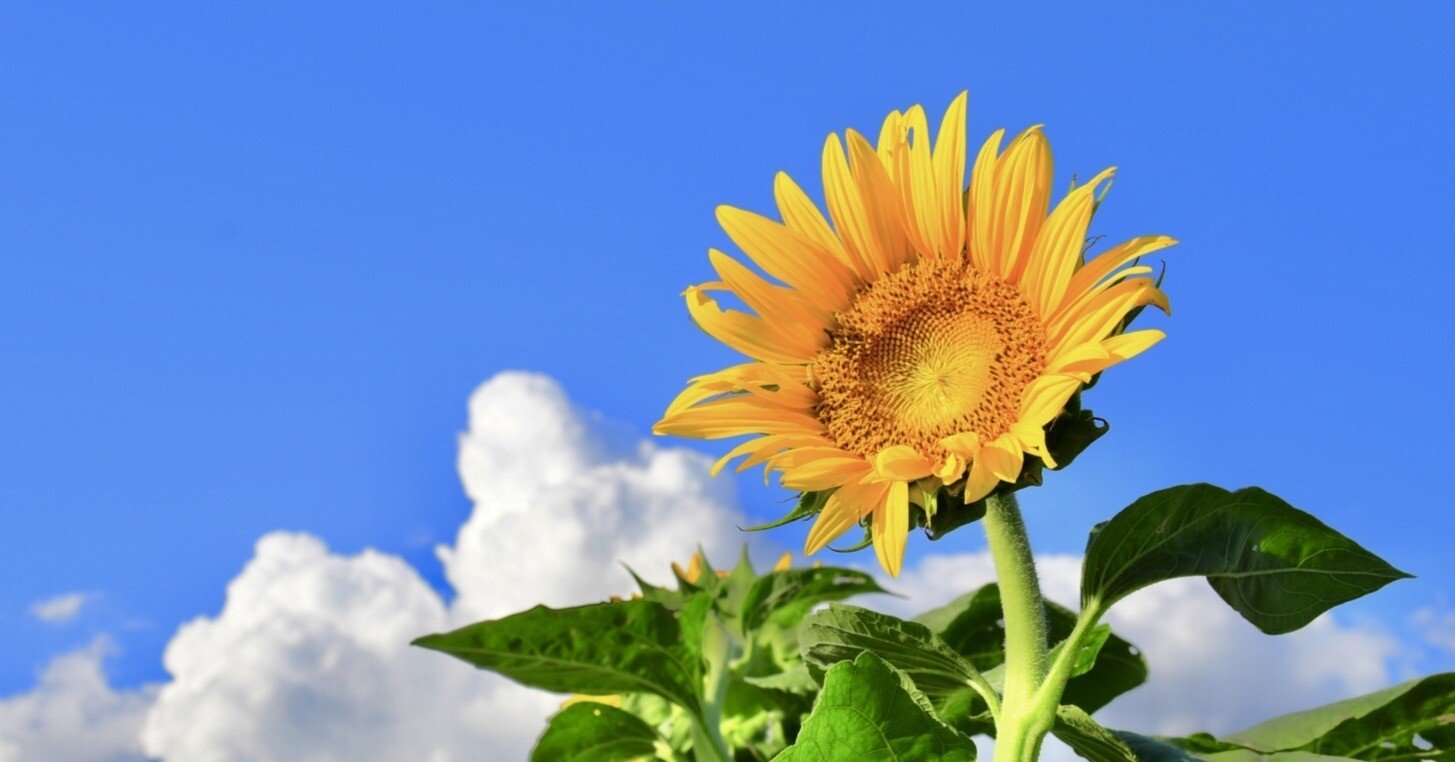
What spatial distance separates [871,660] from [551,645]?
2.95 ft

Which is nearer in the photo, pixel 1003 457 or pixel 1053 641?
pixel 1003 457

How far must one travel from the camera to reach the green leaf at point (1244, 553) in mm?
1612

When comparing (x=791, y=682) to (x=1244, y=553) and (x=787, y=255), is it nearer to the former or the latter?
(x=787, y=255)

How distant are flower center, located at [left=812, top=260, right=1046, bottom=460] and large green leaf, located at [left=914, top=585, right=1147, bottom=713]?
56 centimetres

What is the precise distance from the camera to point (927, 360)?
1853 mm

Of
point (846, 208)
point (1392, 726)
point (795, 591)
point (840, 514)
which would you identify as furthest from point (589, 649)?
point (1392, 726)

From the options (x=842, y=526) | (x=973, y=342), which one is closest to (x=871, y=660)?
(x=842, y=526)

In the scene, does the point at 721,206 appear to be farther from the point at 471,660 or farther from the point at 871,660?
the point at 471,660

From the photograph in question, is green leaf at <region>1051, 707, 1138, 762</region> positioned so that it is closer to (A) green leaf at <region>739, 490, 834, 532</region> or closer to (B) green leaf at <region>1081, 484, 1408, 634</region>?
(B) green leaf at <region>1081, 484, 1408, 634</region>

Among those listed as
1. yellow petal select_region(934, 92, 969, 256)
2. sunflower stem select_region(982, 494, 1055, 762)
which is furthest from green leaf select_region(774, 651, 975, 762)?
yellow petal select_region(934, 92, 969, 256)

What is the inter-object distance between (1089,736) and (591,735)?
1.20 meters

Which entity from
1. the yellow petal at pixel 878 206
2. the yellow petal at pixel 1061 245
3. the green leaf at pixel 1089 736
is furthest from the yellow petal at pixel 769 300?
the green leaf at pixel 1089 736

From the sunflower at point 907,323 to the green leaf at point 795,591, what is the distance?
1.00m

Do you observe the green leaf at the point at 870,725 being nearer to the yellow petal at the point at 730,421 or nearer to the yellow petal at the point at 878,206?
the yellow petal at the point at 730,421
